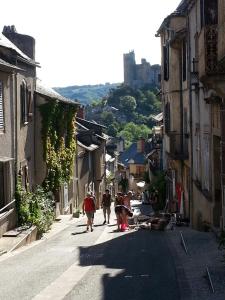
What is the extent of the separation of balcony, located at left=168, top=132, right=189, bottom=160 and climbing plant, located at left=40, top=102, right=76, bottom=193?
534cm

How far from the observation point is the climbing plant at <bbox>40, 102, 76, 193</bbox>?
2586 centimetres

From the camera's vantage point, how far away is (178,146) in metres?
28.0

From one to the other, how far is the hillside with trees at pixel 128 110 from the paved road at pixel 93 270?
132852 millimetres

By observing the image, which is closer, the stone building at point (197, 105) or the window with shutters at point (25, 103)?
the stone building at point (197, 105)

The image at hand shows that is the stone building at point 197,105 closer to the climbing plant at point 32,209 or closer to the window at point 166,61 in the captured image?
the window at point 166,61

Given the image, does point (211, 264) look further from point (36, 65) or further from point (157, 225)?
→ point (36, 65)

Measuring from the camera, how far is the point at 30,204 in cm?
2158

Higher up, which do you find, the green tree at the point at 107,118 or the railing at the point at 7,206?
the green tree at the point at 107,118

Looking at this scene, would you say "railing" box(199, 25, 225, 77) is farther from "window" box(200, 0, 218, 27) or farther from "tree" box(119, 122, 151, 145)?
"tree" box(119, 122, 151, 145)

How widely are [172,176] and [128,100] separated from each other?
148 metres

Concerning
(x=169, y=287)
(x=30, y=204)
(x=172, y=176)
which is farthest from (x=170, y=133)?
(x=169, y=287)

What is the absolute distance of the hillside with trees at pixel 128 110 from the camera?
157 metres

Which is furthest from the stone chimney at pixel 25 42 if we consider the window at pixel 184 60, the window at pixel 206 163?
the window at pixel 206 163

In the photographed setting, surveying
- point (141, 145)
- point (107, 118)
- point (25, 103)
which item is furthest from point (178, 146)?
point (107, 118)
